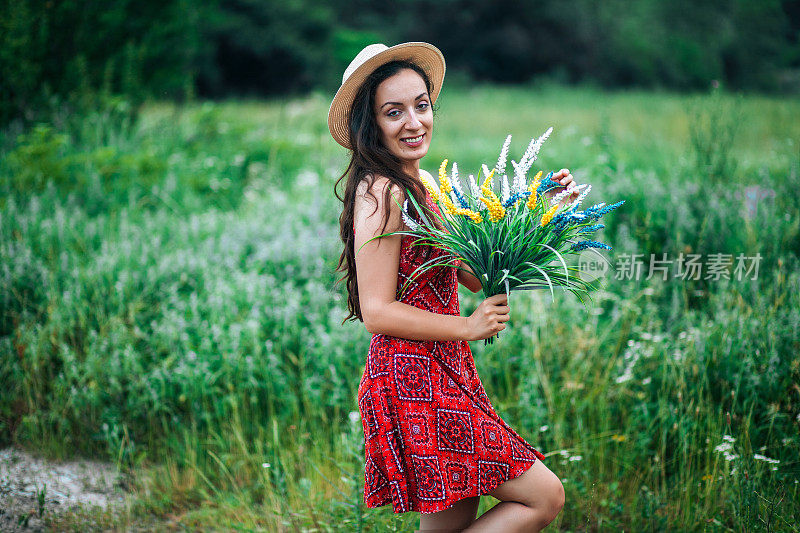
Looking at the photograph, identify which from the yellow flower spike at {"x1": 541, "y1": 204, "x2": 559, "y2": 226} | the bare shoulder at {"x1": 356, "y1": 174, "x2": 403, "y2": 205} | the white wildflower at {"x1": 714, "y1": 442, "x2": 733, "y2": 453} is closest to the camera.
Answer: the yellow flower spike at {"x1": 541, "y1": 204, "x2": 559, "y2": 226}

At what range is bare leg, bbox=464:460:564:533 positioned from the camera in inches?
78.6

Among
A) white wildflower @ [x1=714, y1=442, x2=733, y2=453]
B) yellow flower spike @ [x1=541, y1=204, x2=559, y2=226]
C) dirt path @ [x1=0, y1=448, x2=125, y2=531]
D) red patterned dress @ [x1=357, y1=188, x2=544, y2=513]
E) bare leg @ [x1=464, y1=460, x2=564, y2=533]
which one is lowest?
dirt path @ [x1=0, y1=448, x2=125, y2=531]

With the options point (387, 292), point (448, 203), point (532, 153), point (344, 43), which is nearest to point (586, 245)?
point (532, 153)

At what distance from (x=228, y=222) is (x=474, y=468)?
13.2 feet

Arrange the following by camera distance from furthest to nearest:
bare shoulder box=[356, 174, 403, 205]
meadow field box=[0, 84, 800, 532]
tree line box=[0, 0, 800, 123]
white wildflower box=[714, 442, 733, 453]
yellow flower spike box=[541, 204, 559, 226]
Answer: tree line box=[0, 0, 800, 123] < meadow field box=[0, 84, 800, 532] < white wildflower box=[714, 442, 733, 453] < bare shoulder box=[356, 174, 403, 205] < yellow flower spike box=[541, 204, 559, 226]

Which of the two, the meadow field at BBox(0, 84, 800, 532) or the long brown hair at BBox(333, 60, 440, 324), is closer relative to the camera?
the long brown hair at BBox(333, 60, 440, 324)

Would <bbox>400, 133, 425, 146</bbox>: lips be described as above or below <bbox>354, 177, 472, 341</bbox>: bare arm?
above

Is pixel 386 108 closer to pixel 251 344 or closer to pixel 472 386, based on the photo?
pixel 472 386

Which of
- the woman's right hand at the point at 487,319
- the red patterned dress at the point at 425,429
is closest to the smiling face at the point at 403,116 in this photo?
the red patterned dress at the point at 425,429

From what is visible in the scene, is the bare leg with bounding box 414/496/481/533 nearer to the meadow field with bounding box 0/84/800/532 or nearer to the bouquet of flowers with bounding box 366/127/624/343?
the meadow field with bounding box 0/84/800/532

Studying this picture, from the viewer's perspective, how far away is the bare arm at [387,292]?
2.01 m

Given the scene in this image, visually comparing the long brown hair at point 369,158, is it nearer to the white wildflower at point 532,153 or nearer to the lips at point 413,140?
the lips at point 413,140

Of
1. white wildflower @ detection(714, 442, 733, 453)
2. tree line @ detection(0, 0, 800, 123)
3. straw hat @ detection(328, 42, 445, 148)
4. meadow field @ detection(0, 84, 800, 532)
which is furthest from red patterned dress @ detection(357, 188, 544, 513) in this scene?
tree line @ detection(0, 0, 800, 123)

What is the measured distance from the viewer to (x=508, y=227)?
6.50 feet
